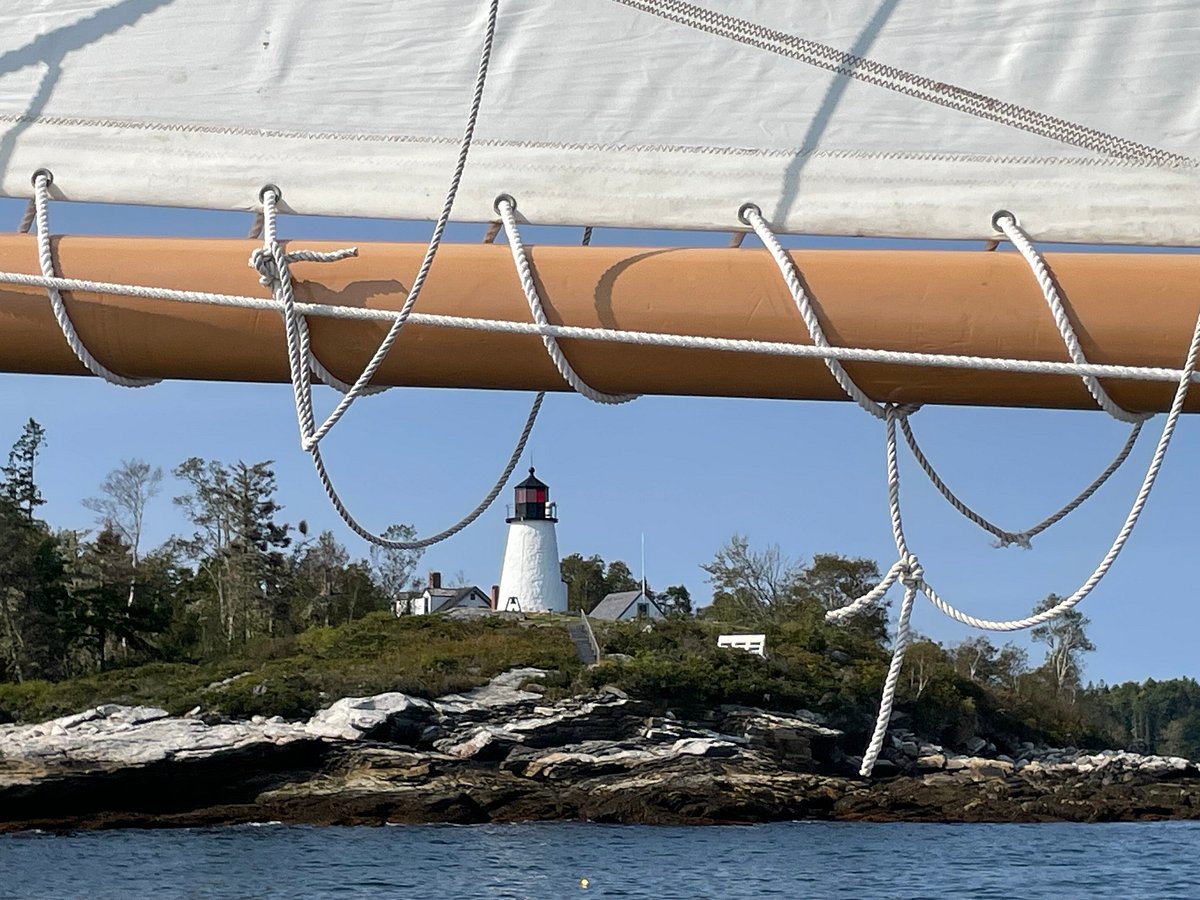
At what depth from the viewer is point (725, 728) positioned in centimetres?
3469

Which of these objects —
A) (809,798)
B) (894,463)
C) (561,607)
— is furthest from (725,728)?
(894,463)

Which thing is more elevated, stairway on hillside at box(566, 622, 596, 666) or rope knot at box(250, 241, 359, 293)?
rope knot at box(250, 241, 359, 293)

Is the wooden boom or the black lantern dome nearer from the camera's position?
the wooden boom

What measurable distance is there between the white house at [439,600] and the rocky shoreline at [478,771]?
40.6 ft

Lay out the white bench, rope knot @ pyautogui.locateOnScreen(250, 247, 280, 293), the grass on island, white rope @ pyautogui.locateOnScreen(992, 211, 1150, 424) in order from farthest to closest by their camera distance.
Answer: the white bench
the grass on island
rope knot @ pyautogui.locateOnScreen(250, 247, 280, 293)
white rope @ pyautogui.locateOnScreen(992, 211, 1150, 424)

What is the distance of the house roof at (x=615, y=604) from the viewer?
46.9 metres

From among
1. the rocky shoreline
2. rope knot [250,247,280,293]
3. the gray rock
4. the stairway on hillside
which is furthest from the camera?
the stairway on hillside

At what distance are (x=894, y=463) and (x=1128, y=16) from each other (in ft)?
2.30

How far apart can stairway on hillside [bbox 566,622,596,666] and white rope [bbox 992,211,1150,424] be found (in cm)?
3429

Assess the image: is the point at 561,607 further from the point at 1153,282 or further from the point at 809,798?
the point at 1153,282

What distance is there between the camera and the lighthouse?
42.1 m

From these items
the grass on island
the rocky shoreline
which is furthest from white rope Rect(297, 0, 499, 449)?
the grass on island

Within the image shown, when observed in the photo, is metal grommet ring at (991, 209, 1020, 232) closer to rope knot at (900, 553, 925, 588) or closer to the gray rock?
rope knot at (900, 553, 925, 588)

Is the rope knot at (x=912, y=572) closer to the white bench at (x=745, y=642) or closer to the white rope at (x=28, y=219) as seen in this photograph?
the white rope at (x=28, y=219)
